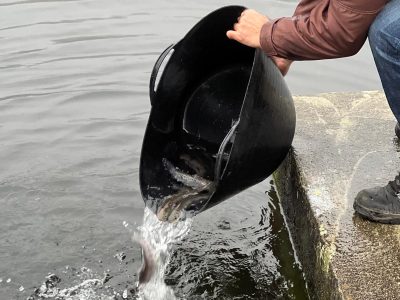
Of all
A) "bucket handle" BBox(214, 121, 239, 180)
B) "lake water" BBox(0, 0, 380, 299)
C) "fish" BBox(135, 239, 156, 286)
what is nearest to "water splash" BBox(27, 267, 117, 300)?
"lake water" BBox(0, 0, 380, 299)

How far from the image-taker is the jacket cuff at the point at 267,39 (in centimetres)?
266

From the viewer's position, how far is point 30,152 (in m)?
4.54

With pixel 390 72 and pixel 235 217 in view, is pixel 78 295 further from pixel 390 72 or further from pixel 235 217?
pixel 390 72

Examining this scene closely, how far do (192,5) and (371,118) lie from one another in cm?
416

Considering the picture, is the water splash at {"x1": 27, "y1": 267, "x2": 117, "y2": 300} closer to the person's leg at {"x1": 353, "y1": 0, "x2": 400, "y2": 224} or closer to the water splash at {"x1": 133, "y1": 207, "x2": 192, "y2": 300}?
the water splash at {"x1": 133, "y1": 207, "x2": 192, "y2": 300}

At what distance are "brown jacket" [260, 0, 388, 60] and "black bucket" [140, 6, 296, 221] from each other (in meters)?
0.10

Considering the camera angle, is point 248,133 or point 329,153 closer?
point 248,133

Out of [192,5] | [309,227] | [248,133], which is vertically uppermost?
[248,133]

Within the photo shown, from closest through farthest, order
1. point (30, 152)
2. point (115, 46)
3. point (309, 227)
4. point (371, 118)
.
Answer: point (309, 227) → point (371, 118) → point (30, 152) → point (115, 46)

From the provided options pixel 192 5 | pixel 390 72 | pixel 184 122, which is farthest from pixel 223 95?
pixel 192 5

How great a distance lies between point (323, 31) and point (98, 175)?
221 centimetres

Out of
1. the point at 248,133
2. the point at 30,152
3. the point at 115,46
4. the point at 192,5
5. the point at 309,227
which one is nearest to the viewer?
the point at 248,133

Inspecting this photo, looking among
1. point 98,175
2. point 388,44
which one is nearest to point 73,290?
point 98,175

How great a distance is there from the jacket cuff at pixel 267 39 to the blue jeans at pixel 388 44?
42cm
